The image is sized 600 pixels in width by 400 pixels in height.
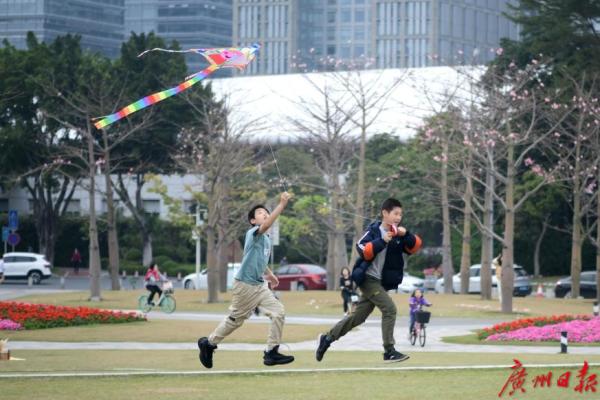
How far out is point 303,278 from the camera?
192ft

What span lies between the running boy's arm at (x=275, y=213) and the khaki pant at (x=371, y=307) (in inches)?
52.5

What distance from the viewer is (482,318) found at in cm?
4031

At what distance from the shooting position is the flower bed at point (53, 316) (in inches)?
1291

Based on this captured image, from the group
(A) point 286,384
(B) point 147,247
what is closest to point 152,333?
(A) point 286,384

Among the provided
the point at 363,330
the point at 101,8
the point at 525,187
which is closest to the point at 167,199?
the point at 525,187

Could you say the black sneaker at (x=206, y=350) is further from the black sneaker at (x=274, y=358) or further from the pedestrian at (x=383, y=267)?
the pedestrian at (x=383, y=267)

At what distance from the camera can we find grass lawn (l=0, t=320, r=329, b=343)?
97.9 ft

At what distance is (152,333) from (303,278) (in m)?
27.6

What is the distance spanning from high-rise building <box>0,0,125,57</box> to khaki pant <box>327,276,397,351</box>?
143772mm

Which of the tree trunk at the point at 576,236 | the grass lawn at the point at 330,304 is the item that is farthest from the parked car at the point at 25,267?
the tree trunk at the point at 576,236

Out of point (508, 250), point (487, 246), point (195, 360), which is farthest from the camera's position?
point (487, 246)

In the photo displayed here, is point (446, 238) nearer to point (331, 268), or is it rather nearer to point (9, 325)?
point (331, 268)

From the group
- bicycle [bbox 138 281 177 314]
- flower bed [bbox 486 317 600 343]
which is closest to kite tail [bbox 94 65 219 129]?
flower bed [bbox 486 317 600 343]

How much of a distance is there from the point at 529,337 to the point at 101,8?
148904 millimetres
